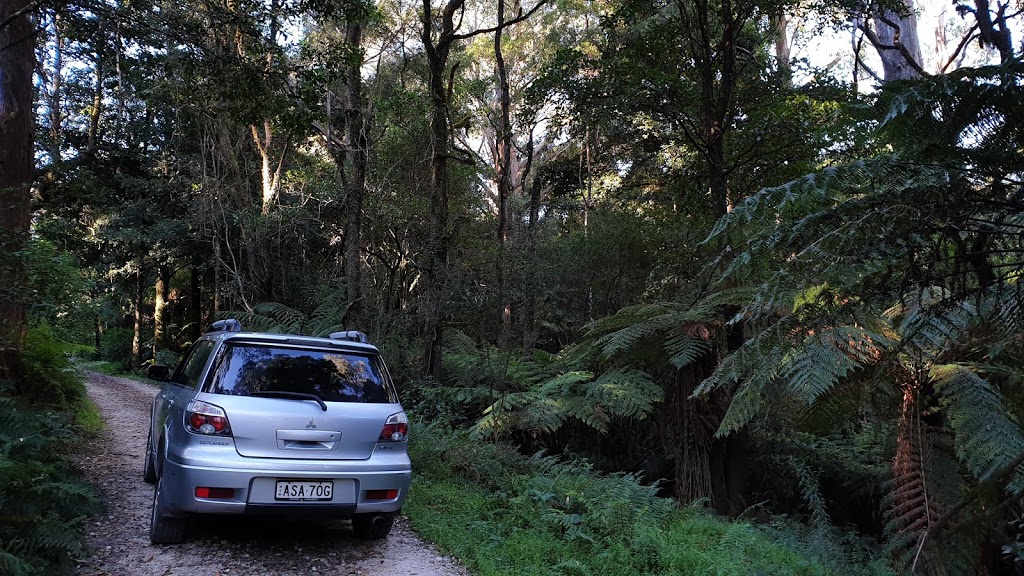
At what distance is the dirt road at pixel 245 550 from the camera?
4.33 m

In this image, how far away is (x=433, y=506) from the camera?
6.12 m

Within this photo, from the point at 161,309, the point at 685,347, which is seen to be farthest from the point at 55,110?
the point at 685,347

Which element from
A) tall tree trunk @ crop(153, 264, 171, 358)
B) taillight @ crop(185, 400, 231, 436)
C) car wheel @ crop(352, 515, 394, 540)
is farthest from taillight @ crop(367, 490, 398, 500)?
tall tree trunk @ crop(153, 264, 171, 358)

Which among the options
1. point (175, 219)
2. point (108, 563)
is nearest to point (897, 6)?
point (108, 563)

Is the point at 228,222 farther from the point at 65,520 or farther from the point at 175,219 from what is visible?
the point at 65,520

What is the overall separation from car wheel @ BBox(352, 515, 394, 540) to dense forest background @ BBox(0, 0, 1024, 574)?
2.94 meters

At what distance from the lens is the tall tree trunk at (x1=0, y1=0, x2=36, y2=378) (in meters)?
6.99

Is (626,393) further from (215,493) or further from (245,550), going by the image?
(215,493)

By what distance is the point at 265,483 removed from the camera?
4.28 metres

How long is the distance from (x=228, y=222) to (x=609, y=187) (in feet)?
37.6

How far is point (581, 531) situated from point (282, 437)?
2484 mm

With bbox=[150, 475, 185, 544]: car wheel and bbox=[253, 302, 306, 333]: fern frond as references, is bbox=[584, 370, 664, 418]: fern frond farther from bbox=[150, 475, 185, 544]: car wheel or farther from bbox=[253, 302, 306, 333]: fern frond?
bbox=[253, 302, 306, 333]: fern frond

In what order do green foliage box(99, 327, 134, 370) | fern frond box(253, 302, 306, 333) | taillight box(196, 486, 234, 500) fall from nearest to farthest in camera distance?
taillight box(196, 486, 234, 500) → fern frond box(253, 302, 306, 333) → green foliage box(99, 327, 134, 370)

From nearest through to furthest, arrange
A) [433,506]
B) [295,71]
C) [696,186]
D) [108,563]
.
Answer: [108,563], [433,506], [295,71], [696,186]
